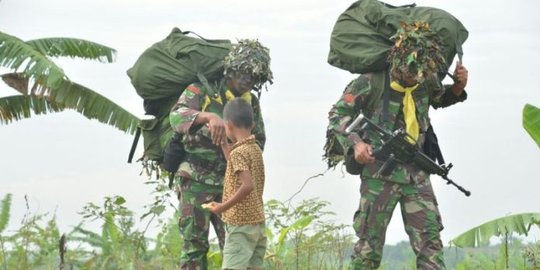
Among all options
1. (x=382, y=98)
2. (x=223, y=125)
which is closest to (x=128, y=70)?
(x=223, y=125)

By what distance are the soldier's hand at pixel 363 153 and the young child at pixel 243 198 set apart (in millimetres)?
572

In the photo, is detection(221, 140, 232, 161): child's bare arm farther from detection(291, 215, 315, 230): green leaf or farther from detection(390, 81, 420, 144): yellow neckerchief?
detection(291, 215, 315, 230): green leaf

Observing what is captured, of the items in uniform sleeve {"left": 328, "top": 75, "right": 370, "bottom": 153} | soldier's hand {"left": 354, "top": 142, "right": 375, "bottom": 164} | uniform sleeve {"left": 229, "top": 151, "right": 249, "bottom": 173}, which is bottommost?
uniform sleeve {"left": 229, "top": 151, "right": 249, "bottom": 173}

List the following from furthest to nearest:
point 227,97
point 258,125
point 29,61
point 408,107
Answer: point 29,61 → point 258,125 → point 227,97 → point 408,107

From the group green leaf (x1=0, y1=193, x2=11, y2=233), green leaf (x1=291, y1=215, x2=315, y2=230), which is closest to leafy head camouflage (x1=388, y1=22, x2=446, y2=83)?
green leaf (x1=291, y1=215, x2=315, y2=230)

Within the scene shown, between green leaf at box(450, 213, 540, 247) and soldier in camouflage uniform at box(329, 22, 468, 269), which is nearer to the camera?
soldier in camouflage uniform at box(329, 22, 468, 269)

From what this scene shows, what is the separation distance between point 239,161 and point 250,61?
104 cm

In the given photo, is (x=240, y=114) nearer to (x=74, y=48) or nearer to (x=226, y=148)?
(x=226, y=148)

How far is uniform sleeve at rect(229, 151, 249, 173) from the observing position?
7742mm

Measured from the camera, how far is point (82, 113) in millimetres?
18156

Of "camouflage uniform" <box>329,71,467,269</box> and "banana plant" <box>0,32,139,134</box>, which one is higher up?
"banana plant" <box>0,32,139,134</box>

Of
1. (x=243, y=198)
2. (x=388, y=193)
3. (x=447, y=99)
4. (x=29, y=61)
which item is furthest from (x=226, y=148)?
(x=29, y=61)

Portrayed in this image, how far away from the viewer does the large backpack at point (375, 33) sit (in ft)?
26.8

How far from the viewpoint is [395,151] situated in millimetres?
7984
